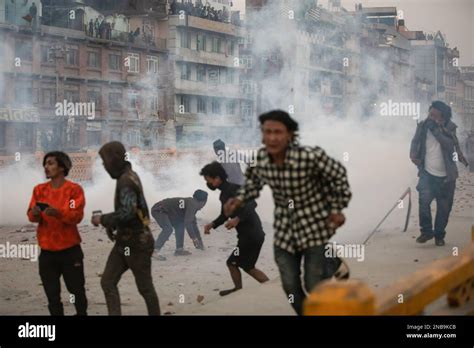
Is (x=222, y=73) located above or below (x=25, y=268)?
above

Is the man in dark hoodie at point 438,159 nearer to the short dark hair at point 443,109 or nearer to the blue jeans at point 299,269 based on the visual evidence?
the short dark hair at point 443,109

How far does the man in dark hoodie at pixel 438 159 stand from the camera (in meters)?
9.88

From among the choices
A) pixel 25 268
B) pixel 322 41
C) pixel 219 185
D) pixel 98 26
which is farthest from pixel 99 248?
pixel 98 26

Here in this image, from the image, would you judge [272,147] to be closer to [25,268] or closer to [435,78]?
[25,268]

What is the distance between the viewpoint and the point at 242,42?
3606 centimetres

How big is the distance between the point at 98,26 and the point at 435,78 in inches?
536

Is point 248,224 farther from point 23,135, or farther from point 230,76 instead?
point 230,76

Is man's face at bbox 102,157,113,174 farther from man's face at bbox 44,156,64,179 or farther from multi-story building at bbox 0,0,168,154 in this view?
multi-story building at bbox 0,0,168,154

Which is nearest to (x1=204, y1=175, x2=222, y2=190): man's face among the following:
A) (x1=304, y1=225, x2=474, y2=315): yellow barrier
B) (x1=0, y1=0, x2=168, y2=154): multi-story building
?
(x1=304, y1=225, x2=474, y2=315): yellow barrier

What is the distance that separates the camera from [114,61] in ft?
118

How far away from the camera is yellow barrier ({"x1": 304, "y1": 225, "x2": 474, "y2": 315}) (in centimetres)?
357

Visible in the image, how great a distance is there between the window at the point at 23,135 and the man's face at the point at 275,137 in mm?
26699

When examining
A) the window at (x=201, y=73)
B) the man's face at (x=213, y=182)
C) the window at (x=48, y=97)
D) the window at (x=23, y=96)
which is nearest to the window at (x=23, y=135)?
the window at (x=23, y=96)

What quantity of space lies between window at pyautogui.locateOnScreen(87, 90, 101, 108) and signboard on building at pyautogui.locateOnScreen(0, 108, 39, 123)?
328 cm
